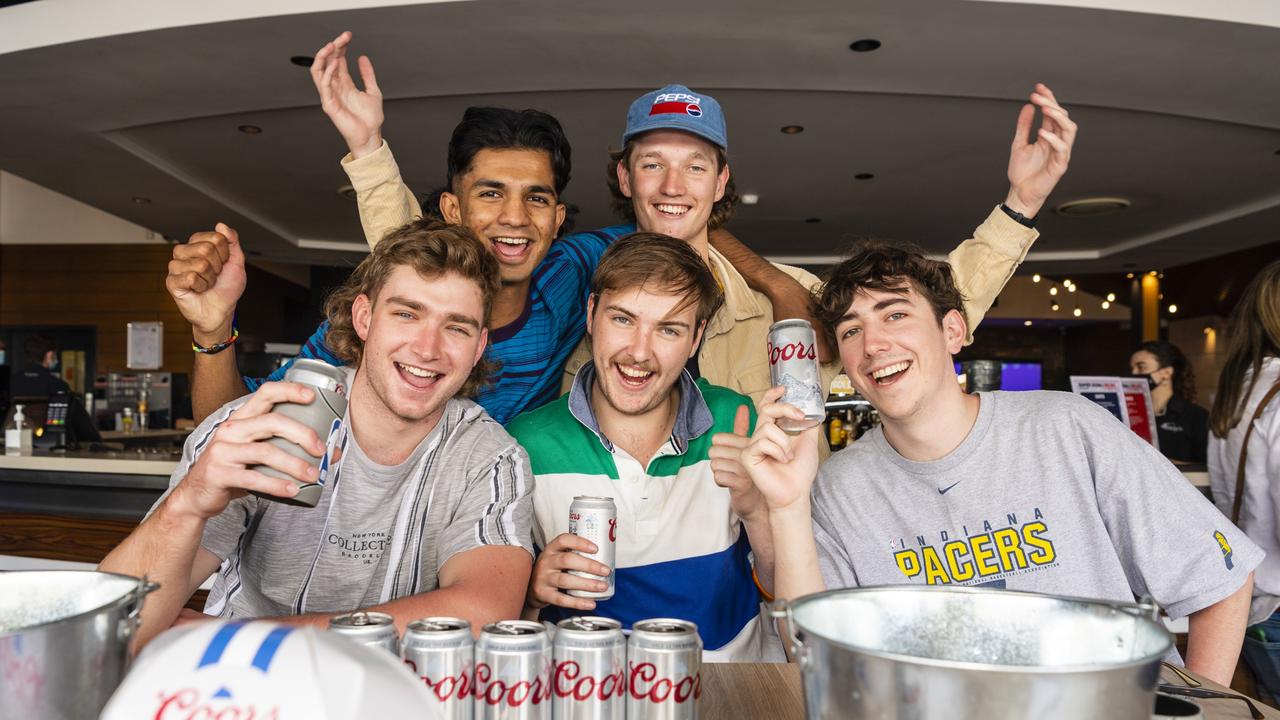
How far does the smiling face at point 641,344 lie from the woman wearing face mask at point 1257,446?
1631 mm

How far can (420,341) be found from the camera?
147 centimetres

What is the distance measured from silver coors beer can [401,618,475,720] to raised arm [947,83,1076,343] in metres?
1.44

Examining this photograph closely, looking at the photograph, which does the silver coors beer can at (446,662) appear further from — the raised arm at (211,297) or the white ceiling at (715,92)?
the white ceiling at (715,92)

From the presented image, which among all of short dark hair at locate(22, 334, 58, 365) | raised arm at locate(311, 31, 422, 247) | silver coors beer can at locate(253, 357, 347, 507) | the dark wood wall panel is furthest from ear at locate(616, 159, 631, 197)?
the dark wood wall panel

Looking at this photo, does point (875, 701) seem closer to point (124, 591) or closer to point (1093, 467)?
point (124, 591)

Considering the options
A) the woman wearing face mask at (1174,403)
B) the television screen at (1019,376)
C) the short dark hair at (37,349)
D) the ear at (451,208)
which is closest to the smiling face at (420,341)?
the ear at (451,208)

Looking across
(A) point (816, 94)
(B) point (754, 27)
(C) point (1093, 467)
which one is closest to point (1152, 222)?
(A) point (816, 94)

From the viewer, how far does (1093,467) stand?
4.93 ft

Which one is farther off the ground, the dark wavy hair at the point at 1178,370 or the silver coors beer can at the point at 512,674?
the dark wavy hair at the point at 1178,370

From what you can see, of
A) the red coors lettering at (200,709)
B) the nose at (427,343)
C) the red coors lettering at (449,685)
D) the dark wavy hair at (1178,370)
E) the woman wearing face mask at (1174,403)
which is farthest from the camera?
the dark wavy hair at (1178,370)

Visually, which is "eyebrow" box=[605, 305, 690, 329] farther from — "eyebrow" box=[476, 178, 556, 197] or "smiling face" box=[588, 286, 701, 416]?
"eyebrow" box=[476, 178, 556, 197]

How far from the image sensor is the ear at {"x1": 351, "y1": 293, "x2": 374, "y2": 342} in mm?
1576

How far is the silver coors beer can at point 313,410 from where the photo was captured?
96cm

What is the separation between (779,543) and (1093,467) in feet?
2.16
